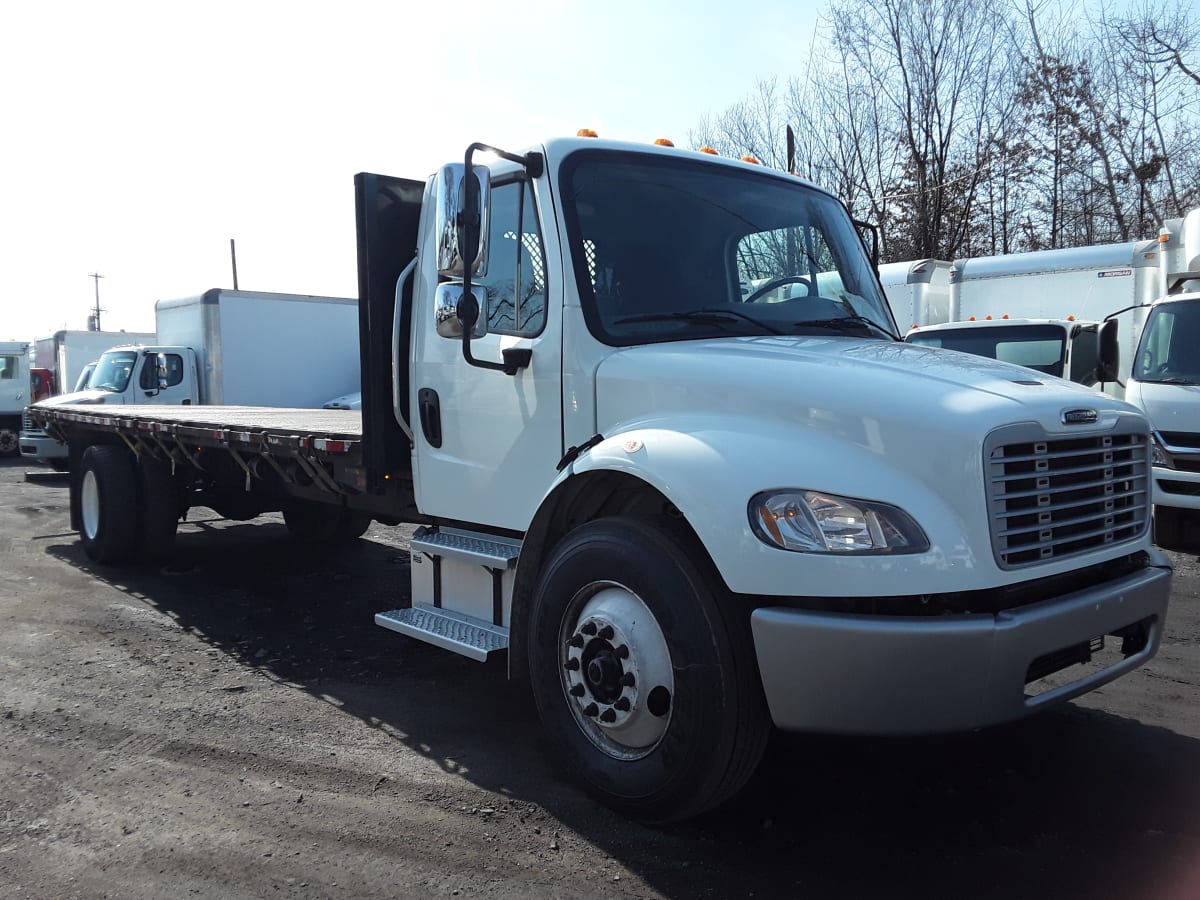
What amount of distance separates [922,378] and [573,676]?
161 cm

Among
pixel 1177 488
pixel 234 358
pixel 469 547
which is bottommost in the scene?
pixel 1177 488

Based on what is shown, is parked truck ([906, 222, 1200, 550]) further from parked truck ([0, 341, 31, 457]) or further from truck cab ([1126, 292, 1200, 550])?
parked truck ([0, 341, 31, 457])

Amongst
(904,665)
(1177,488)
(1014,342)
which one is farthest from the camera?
(1014,342)

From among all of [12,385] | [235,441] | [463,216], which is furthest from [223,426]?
[12,385]

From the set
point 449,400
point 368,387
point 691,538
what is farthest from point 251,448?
point 691,538

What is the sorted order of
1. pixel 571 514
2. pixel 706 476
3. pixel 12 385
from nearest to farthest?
pixel 706 476 → pixel 571 514 → pixel 12 385

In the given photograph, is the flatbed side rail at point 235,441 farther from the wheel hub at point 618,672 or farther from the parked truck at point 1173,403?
the parked truck at point 1173,403

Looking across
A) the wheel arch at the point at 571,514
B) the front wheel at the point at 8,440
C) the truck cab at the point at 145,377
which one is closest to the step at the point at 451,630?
the wheel arch at the point at 571,514

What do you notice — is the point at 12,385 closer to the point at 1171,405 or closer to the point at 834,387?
the point at 1171,405

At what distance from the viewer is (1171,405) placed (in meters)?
8.23

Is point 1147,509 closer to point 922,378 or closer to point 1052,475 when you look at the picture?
point 1052,475

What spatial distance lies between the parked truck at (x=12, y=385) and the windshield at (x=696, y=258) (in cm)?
2238

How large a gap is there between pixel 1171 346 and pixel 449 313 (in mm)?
7157

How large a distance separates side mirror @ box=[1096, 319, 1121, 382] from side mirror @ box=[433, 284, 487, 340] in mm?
6199
